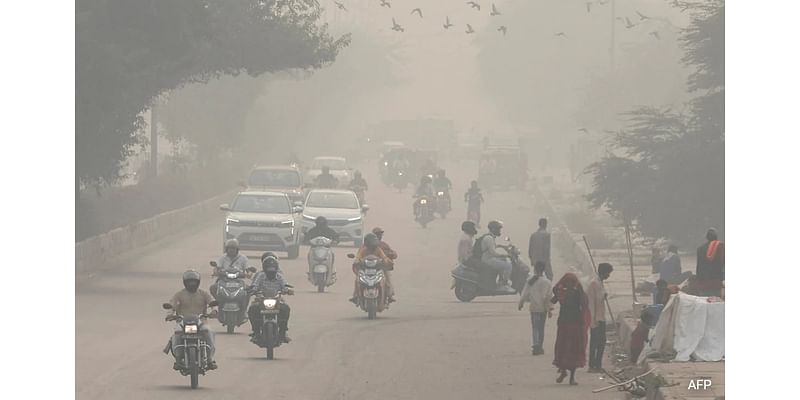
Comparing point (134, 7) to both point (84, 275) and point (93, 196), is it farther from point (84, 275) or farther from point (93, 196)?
point (93, 196)

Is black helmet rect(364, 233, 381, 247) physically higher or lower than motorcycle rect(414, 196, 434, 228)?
higher

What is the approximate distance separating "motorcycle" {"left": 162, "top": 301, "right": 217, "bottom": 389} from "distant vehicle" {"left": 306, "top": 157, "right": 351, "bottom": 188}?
4209 cm

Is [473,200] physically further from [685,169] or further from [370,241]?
[370,241]

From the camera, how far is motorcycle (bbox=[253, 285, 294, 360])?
21.3 metres

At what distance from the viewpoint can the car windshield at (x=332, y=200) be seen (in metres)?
41.3

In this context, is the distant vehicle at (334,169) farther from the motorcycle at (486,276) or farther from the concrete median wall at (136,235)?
the motorcycle at (486,276)

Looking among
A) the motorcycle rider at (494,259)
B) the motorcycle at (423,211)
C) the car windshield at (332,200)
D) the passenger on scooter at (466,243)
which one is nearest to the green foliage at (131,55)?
the car windshield at (332,200)

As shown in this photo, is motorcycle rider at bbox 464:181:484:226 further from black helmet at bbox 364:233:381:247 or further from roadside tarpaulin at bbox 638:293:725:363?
roadside tarpaulin at bbox 638:293:725:363

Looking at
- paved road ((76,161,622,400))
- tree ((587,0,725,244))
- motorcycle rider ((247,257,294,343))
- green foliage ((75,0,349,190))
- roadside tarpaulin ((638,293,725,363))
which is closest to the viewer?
paved road ((76,161,622,400))

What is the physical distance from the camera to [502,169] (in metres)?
71.2

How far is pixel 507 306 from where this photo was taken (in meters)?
30.6

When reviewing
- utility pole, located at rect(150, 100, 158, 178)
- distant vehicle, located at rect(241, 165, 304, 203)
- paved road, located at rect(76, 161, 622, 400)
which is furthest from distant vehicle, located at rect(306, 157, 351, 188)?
paved road, located at rect(76, 161, 622, 400)

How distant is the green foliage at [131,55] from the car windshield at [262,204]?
271 cm
